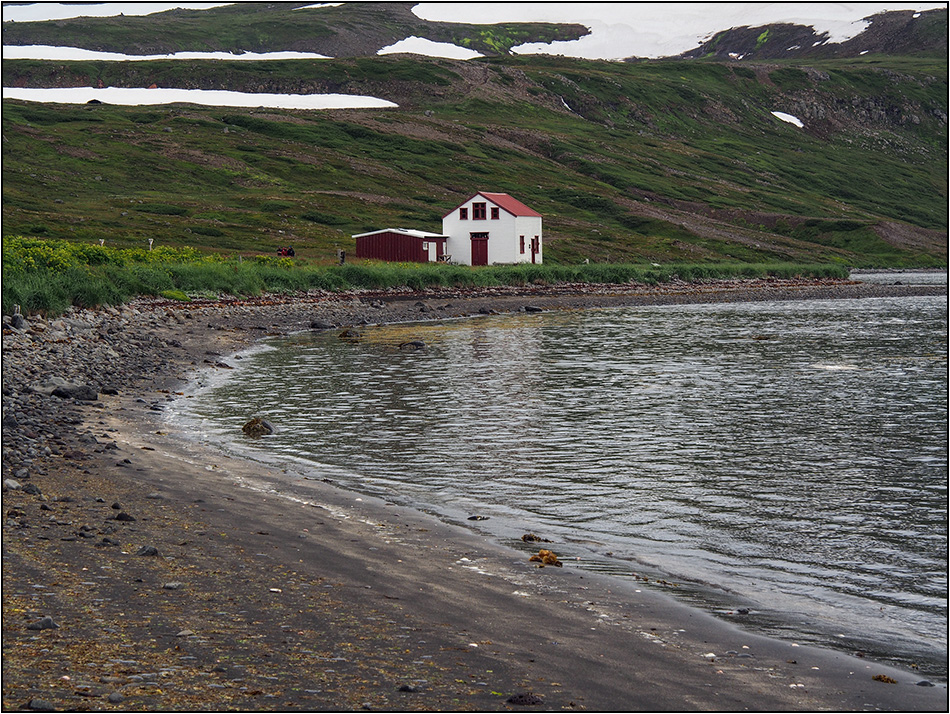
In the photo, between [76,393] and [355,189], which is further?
[355,189]

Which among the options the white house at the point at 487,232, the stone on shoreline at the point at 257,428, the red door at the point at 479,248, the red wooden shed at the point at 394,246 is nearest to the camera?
the stone on shoreline at the point at 257,428

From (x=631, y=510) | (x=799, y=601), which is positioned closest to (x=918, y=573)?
(x=799, y=601)

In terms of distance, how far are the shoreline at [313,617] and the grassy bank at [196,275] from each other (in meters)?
20.0

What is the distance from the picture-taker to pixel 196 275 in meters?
58.6

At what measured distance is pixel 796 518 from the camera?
1513 cm

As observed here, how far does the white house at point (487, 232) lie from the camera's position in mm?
98000

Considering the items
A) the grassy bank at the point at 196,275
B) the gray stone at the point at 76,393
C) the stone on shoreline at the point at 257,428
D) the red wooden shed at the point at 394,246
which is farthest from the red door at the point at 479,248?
the stone on shoreline at the point at 257,428

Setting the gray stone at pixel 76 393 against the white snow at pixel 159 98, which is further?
the white snow at pixel 159 98

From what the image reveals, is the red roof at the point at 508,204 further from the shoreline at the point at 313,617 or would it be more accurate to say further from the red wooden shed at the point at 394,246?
the shoreline at the point at 313,617

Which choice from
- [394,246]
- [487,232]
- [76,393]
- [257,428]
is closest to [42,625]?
[257,428]

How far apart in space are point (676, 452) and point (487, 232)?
7890cm

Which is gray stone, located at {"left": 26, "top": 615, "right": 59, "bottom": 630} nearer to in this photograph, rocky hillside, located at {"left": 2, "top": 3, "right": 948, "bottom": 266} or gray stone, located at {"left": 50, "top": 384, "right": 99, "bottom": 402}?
gray stone, located at {"left": 50, "top": 384, "right": 99, "bottom": 402}

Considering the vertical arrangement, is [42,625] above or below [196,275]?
below

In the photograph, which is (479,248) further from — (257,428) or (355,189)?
(257,428)
